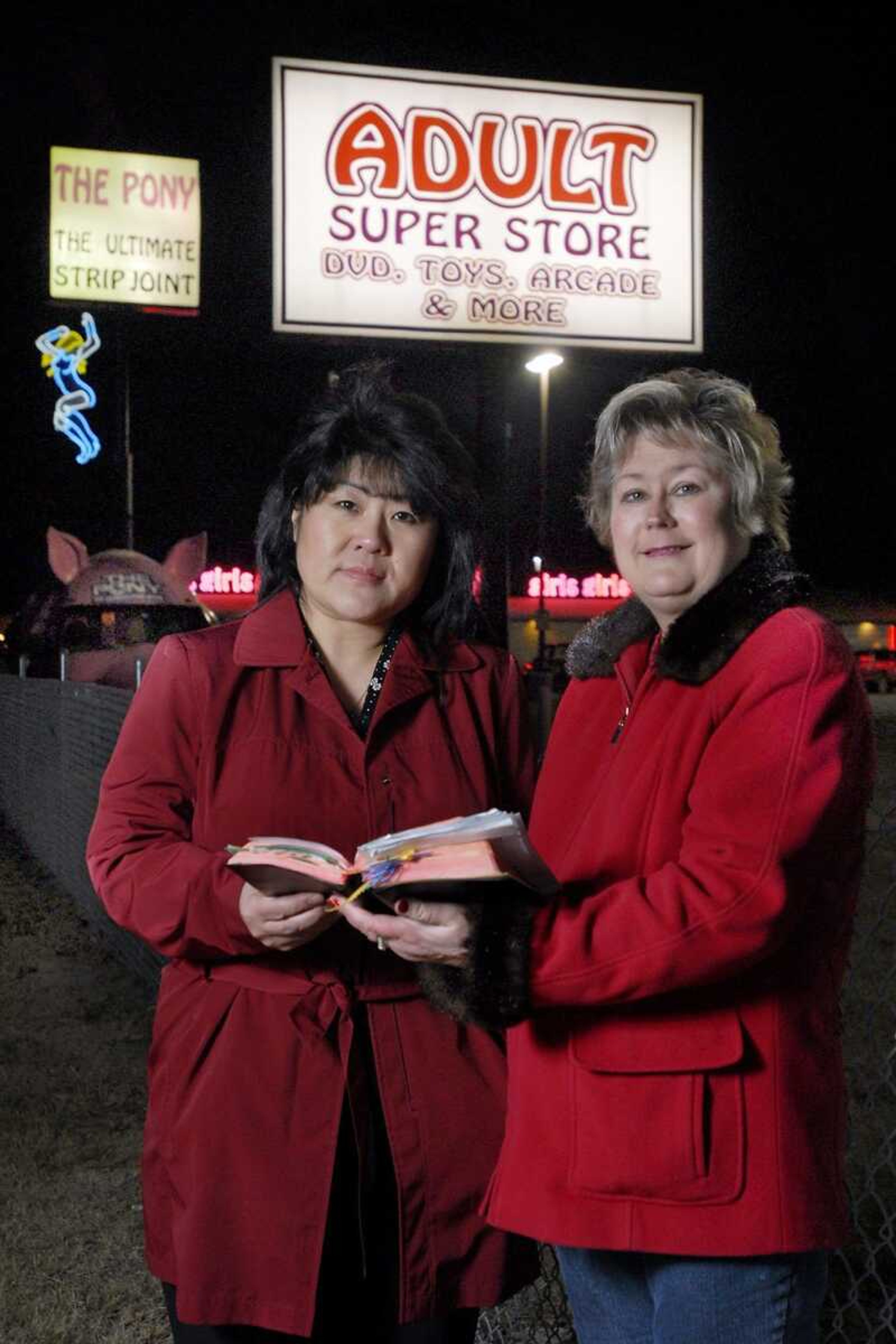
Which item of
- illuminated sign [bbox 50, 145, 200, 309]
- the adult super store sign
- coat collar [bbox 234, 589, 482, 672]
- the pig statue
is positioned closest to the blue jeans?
coat collar [bbox 234, 589, 482, 672]

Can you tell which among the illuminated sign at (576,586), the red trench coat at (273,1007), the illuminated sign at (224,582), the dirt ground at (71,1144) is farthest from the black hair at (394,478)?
the illuminated sign at (224,582)

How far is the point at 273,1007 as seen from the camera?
7.55 ft

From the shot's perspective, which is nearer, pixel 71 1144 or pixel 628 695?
pixel 628 695

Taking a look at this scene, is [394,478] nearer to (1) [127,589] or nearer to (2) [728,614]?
(2) [728,614]

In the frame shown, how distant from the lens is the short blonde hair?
2029mm

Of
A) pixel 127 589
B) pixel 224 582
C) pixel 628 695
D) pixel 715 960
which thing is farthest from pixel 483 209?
pixel 224 582

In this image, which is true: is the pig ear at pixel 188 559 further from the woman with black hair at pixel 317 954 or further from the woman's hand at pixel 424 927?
the woman's hand at pixel 424 927

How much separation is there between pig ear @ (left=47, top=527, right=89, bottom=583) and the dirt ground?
11.3 metres

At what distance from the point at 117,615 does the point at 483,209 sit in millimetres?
5328

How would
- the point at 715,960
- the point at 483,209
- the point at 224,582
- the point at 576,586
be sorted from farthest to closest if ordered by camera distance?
1. the point at 224,582
2. the point at 576,586
3. the point at 483,209
4. the point at 715,960

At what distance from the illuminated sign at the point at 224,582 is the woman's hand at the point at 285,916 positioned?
47.7 m

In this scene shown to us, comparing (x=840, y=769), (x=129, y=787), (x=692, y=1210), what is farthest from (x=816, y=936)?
(x=129, y=787)

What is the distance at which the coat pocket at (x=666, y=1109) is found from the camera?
5.77 ft

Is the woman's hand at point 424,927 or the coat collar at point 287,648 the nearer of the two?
the woman's hand at point 424,927
